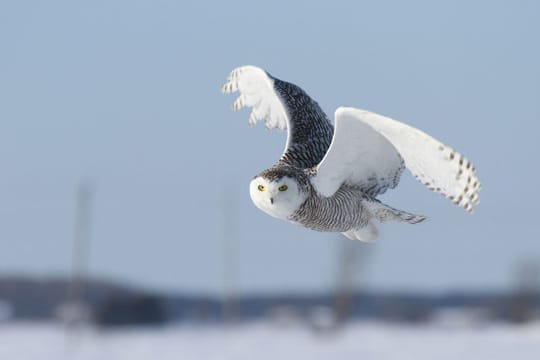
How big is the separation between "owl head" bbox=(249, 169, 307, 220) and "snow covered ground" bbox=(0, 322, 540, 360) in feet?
58.1

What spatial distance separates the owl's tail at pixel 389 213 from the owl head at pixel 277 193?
0.42 metres

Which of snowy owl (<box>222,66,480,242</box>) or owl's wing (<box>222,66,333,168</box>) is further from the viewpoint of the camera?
owl's wing (<box>222,66,333,168</box>)

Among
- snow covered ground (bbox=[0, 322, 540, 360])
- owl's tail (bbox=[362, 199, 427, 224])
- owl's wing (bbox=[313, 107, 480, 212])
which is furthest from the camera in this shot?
snow covered ground (bbox=[0, 322, 540, 360])

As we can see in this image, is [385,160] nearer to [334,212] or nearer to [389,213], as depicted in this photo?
[389,213]

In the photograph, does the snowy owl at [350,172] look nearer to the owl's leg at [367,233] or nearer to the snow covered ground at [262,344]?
the owl's leg at [367,233]

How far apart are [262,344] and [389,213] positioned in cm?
2062

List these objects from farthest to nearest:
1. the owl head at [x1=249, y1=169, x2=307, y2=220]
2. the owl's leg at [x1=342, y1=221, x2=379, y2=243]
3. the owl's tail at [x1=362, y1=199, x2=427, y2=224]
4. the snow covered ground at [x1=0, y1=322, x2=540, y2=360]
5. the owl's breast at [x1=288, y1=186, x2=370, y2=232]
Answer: the snow covered ground at [x1=0, y1=322, x2=540, y2=360] → the owl's leg at [x1=342, y1=221, x2=379, y2=243] → the owl's tail at [x1=362, y1=199, x2=427, y2=224] → the owl's breast at [x1=288, y1=186, x2=370, y2=232] → the owl head at [x1=249, y1=169, x2=307, y2=220]

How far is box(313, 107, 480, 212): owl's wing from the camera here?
3.22 m

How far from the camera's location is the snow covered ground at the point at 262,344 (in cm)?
2156

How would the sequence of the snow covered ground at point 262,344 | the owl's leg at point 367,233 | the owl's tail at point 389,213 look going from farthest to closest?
the snow covered ground at point 262,344 → the owl's leg at point 367,233 → the owl's tail at point 389,213

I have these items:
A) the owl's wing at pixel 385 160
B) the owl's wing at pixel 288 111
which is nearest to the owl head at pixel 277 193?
the owl's wing at pixel 385 160

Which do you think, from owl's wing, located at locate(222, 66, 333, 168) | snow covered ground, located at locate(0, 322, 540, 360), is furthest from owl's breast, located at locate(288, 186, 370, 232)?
snow covered ground, located at locate(0, 322, 540, 360)

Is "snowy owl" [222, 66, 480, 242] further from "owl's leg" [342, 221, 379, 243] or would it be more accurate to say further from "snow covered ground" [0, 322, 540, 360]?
"snow covered ground" [0, 322, 540, 360]

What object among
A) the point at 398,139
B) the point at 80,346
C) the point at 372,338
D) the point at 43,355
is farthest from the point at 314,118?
the point at 372,338
